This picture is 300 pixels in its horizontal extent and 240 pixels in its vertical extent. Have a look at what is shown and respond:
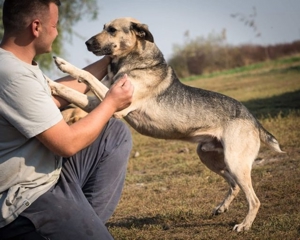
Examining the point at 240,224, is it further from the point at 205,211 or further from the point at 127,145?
the point at 127,145

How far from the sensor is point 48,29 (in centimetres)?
322

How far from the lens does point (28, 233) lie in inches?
126

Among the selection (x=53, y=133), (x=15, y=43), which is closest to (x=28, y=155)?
(x=53, y=133)

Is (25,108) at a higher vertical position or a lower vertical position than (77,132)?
higher

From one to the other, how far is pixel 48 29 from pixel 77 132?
0.64 metres

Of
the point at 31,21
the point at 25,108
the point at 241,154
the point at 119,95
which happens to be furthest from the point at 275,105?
the point at 25,108

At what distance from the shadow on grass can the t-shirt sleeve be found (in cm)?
894

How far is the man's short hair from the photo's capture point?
10.2 ft

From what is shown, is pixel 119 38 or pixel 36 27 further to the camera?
pixel 119 38

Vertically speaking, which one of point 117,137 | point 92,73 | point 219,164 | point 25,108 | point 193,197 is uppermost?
point 25,108

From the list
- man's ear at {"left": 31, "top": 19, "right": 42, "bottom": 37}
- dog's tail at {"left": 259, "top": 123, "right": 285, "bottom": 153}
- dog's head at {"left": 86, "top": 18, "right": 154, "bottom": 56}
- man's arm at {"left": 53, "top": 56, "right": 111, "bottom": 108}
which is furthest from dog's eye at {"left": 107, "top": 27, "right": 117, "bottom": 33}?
man's ear at {"left": 31, "top": 19, "right": 42, "bottom": 37}

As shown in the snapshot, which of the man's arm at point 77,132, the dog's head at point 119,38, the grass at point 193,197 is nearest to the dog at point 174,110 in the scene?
the dog's head at point 119,38

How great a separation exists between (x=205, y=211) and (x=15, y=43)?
313 cm

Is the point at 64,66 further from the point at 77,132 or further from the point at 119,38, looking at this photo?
the point at 77,132
